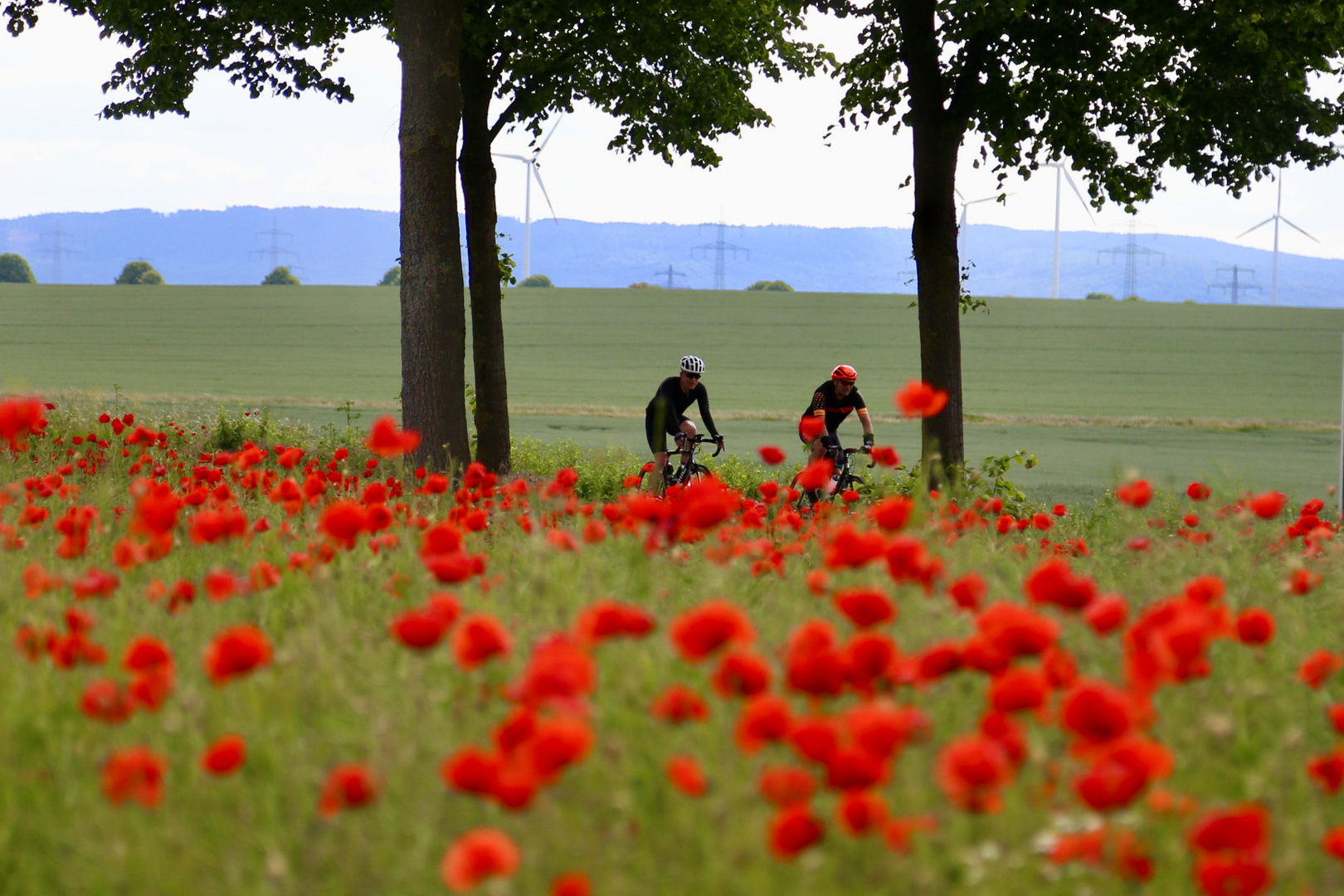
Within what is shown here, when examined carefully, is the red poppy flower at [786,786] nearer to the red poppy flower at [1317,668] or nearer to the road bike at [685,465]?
the red poppy flower at [1317,668]

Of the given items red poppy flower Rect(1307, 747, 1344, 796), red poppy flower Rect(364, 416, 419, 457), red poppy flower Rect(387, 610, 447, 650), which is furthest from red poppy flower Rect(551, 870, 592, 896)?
red poppy flower Rect(364, 416, 419, 457)

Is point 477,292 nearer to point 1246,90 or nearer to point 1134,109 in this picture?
point 1134,109

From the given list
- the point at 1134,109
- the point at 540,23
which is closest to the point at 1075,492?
the point at 1134,109

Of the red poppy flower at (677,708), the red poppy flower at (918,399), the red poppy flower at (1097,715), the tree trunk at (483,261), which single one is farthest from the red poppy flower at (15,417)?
the tree trunk at (483,261)

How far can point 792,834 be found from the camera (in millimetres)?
1660

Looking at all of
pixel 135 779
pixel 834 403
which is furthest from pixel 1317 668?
pixel 834 403

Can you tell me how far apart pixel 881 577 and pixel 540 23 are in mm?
11236

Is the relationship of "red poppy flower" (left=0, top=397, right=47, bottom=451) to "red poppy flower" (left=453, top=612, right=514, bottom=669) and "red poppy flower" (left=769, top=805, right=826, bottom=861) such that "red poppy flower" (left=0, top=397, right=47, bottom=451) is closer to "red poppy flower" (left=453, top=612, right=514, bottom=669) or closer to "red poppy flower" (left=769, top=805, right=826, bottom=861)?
"red poppy flower" (left=453, top=612, right=514, bottom=669)

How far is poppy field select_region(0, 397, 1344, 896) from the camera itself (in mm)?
1815

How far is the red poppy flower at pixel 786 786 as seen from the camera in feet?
5.84

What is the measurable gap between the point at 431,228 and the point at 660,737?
9.01m

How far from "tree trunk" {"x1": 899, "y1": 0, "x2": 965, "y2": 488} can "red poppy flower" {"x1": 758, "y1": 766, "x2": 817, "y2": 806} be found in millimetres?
10276

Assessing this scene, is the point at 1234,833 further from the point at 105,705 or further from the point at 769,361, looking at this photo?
the point at 769,361

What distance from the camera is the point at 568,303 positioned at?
70.4 meters
